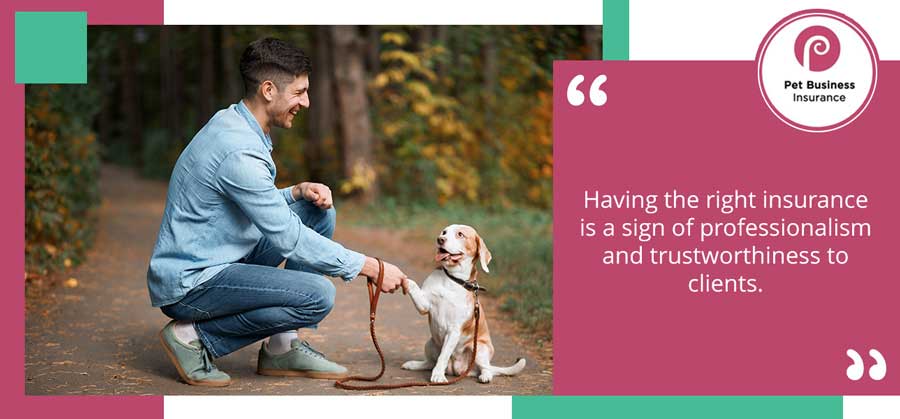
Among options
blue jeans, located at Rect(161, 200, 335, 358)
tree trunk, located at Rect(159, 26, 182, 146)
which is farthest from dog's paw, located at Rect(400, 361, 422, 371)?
tree trunk, located at Rect(159, 26, 182, 146)

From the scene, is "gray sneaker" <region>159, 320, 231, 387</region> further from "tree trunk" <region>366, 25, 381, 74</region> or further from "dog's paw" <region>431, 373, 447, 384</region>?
"tree trunk" <region>366, 25, 381, 74</region>

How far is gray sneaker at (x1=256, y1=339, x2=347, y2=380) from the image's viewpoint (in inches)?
222

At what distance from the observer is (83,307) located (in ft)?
25.2

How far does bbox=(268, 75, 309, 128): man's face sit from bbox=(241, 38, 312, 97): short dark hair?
3 centimetres

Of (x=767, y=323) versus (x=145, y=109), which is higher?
(x=145, y=109)

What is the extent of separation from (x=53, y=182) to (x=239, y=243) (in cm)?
418

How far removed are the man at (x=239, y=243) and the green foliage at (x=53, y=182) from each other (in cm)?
336

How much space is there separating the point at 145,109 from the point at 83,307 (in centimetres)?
2981

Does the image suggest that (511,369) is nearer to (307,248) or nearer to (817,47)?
(307,248)

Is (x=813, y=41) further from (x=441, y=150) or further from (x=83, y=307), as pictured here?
(x=441, y=150)

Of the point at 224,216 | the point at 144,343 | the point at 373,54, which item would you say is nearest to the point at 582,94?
the point at 224,216

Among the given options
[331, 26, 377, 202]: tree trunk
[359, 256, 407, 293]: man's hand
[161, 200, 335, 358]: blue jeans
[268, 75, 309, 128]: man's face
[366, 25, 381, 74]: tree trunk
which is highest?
[366, 25, 381, 74]: tree trunk

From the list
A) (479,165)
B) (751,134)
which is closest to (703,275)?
(751,134)

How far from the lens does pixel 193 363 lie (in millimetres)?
5367
